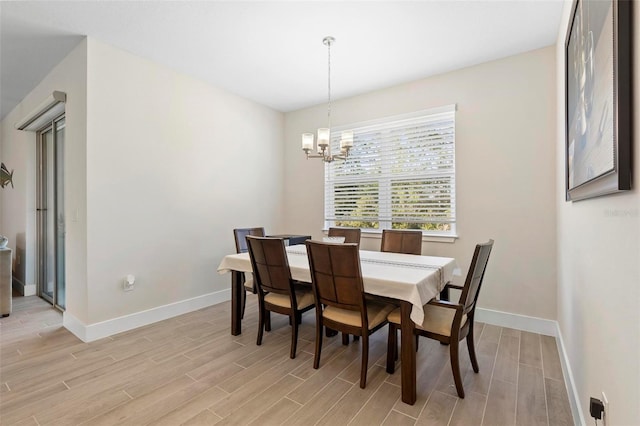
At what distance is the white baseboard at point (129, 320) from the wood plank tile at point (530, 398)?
3268 mm

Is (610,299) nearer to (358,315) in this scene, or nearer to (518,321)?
(358,315)

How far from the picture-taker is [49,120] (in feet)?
12.0

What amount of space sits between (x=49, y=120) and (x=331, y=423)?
178 inches

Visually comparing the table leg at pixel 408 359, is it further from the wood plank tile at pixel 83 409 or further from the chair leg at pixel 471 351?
the wood plank tile at pixel 83 409

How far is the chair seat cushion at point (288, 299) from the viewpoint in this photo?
248cm

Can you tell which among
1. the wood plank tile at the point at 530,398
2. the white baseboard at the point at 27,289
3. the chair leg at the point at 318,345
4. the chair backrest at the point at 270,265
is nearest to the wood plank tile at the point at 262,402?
the chair leg at the point at 318,345

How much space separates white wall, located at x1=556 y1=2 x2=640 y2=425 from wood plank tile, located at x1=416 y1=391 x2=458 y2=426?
2.12 feet

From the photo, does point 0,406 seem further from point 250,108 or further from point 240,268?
point 250,108

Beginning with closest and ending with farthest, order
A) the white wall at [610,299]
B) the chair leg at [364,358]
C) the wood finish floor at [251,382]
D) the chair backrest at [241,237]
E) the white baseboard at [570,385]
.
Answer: the white wall at [610,299] → the white baseboard at [570,385] → the wood finish floor at [251,382] → the chair leg at [364,358] → the chair backrest at [241,237]

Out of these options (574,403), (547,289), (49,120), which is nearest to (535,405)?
(574,403)

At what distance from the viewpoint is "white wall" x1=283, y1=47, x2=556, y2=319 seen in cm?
290

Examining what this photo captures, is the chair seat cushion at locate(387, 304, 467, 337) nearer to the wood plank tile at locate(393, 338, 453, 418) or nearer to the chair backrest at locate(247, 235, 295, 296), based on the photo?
the wood plank tile at locate(393, 338, 453, 418)

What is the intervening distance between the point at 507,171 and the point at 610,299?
2281 millimetres

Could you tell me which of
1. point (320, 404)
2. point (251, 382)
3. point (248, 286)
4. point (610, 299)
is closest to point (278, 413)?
point (320, 404)
